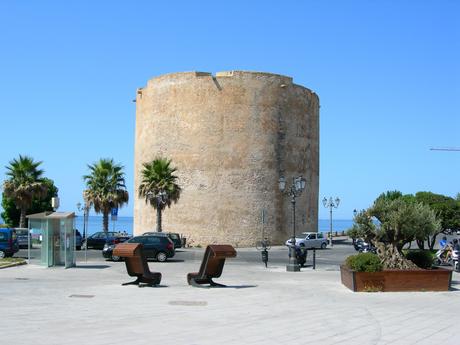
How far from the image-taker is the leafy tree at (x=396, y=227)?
55.4 feet

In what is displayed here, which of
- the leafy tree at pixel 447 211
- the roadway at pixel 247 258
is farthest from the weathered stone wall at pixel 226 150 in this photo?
the leafy tree at pixel 447 211

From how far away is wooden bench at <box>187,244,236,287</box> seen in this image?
16688 mm

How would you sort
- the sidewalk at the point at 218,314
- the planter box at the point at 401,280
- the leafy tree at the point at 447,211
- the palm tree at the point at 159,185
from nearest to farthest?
the sidewalk at the point at 218,314 → the planter box at the point at 401,280 → the leafy tree at the point at 447,211 → the palm tree at the point at 159,185

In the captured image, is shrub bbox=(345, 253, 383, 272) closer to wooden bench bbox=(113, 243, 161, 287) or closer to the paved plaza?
the paved plaza

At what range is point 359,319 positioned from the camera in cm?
1120

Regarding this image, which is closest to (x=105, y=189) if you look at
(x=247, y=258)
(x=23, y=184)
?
(x=23, y=184)

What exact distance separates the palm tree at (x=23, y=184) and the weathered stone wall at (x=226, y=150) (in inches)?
→ 377

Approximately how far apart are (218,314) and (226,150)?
36.7 metres

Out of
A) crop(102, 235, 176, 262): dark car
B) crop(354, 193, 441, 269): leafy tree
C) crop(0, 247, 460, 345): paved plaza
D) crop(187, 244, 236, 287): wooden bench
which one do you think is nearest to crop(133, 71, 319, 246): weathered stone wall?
crop(102, 235, 176, 262): dark car

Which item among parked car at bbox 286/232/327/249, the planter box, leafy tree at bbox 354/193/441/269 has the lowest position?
parked car at bbox 286/232/327/249

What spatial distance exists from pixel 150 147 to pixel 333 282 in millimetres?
33837

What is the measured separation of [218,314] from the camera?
1160 cm

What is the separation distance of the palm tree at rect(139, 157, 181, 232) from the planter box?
99.0ft

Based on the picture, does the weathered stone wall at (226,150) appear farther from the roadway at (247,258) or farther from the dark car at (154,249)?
the dark car at (154,249)
